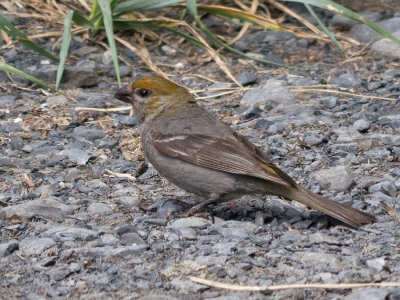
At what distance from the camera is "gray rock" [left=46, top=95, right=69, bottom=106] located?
Answer: 7.33 metres

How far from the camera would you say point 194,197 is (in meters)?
5.59

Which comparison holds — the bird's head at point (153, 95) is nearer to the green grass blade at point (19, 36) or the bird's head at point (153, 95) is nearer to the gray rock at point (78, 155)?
the gray rock at point (78, 155)

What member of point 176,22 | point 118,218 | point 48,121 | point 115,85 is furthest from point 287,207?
point 176,22

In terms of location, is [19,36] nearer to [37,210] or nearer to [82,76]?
[82,76]

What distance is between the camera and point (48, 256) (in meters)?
4.16

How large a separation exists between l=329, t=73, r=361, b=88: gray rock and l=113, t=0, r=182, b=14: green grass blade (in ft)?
6.43

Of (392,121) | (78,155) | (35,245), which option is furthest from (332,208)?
(78,155)

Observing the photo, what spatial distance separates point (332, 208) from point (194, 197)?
4.17 ft

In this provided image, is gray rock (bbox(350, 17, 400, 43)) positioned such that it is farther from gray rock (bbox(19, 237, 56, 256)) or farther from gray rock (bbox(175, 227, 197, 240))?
Answer: gray rock (bbox(19, 237, 56, 256))

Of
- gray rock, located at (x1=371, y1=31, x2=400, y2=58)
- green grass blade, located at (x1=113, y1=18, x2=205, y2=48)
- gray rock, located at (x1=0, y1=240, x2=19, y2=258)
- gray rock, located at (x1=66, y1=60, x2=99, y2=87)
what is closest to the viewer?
gray rock, located at (x1=0, y1=240, x2=19, y2=258)

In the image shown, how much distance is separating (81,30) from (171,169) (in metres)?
3.95

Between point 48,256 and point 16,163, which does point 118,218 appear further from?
point 16,163

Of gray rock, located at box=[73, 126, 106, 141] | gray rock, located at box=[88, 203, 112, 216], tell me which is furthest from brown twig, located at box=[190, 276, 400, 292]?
gray rock, located at box=[73, 126, 106, 141]

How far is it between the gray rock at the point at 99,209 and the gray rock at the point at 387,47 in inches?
182
